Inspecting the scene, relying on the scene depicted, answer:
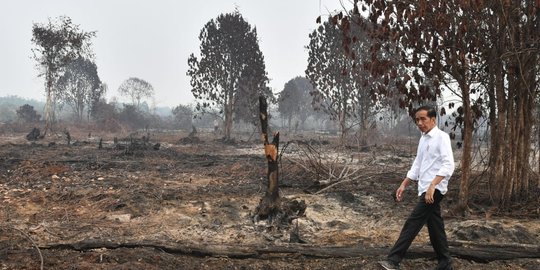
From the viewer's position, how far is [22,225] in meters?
5.68

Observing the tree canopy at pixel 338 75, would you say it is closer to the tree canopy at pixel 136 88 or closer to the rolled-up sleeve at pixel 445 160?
the rolled-up sleeve at pixel 445 160

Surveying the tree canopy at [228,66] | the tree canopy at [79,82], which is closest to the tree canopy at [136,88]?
the tree canopy at [79,82]

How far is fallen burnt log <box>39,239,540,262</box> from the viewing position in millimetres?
4426

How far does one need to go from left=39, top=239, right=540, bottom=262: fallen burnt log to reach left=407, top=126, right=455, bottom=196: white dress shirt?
1.05 m

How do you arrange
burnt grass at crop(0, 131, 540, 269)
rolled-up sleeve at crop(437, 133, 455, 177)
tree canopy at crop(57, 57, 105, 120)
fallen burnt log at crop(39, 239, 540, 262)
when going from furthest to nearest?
1. tree canopy at crop(57, 57, 105, 120)
2. fallen burnt log at crop(39, 239, 540, 262)
3. burnt grass at crop(0, 131, 540, 269)
4. rolled-up sleeve at crop(437, 133, 455, 177)

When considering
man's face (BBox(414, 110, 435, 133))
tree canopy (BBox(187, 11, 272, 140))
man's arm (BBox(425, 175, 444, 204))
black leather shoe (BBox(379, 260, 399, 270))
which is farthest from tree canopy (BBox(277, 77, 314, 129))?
man's arm (BBox(425, 175, 444, 204))

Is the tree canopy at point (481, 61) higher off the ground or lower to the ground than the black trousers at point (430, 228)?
higher

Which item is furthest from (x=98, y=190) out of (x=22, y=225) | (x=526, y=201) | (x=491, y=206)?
(x=526, y=201)

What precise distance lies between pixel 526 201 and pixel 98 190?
8092mm

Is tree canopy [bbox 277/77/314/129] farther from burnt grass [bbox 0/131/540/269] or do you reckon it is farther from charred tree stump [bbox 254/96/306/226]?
charred tree stump [bbox 254/96/306/226]

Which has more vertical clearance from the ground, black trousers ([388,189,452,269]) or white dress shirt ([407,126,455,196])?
white dress shirt ([407,126,455,196])

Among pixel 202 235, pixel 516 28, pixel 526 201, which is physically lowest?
pixel 202 235

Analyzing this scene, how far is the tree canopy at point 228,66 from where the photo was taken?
2705 cm

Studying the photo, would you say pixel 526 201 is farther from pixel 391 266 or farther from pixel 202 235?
pixel 202 235
